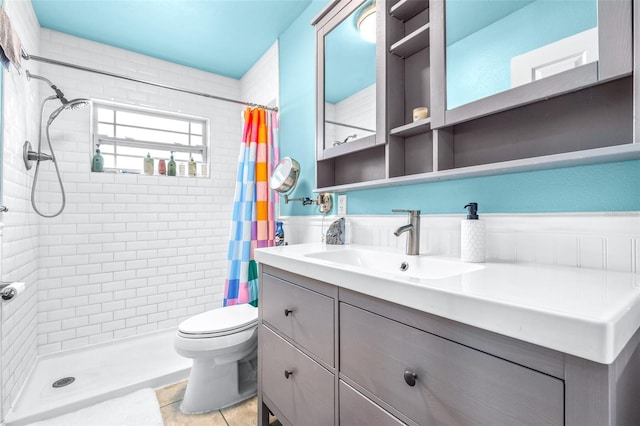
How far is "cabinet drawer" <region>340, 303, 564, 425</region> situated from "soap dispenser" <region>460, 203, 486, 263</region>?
43cm

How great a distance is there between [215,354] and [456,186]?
59.4 inches

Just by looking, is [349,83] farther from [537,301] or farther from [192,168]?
[192,168]

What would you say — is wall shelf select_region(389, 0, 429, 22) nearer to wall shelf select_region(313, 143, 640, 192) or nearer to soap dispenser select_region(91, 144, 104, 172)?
wall shelf select_region(313, 143, 640, 192)

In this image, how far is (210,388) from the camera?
166 cm

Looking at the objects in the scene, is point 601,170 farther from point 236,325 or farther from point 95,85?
point 95,85

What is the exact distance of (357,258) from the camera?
1.37m

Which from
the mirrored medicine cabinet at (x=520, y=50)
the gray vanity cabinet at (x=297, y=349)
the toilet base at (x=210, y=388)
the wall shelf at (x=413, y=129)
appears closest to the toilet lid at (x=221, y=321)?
the toilet base at (x=210, y=388)

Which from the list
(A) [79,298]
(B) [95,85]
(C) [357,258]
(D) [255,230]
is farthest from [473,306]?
(B) [95,85]

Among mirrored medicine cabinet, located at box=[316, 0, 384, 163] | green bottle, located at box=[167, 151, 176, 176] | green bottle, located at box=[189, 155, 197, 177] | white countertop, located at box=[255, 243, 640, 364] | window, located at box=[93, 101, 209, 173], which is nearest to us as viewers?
white countertop, located at box=[255, 243, 640, 364]

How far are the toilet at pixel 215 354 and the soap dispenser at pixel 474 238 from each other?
130cm

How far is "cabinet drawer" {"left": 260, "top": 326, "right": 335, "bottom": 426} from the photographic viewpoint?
0.98 meters

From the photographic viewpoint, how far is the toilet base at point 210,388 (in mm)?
1645

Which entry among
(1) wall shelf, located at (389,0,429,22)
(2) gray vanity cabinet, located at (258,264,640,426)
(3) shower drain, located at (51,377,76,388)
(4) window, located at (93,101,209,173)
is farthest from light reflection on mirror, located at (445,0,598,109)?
(3) shower drain, located at (51,377,76,388)

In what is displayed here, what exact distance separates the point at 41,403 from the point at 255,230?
1.55m
